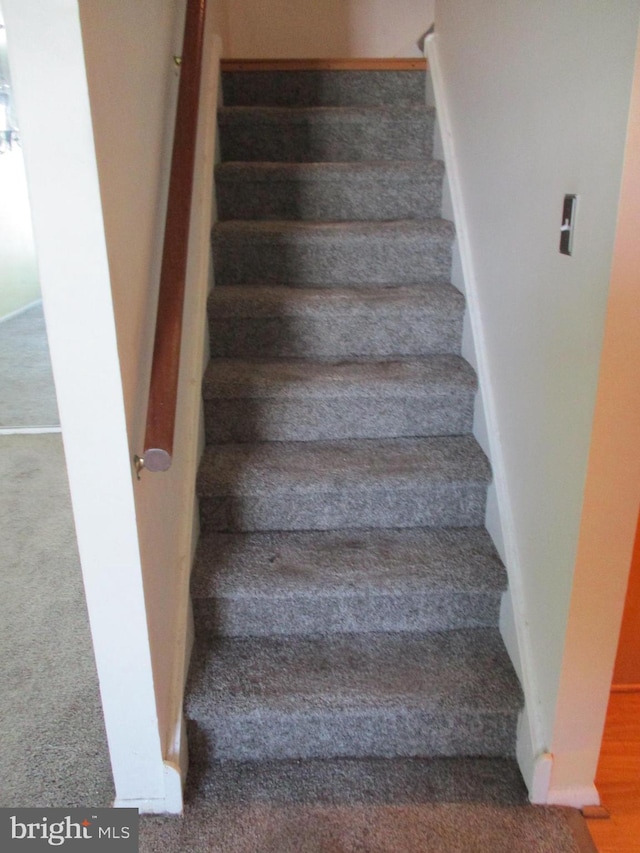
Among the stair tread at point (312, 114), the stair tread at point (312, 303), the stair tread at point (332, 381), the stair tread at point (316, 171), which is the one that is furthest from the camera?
the stair tread at point (312, 114)

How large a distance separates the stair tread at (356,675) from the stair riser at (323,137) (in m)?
1.68

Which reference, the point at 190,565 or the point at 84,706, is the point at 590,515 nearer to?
the point at 190,565

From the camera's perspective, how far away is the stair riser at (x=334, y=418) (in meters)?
1.78

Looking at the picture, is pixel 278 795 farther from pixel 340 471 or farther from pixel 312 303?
pixel 312 303

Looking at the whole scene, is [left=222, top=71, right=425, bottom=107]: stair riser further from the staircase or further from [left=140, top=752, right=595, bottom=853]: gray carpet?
[left=140, top=752, right=595, bottom=853]: gray carpet

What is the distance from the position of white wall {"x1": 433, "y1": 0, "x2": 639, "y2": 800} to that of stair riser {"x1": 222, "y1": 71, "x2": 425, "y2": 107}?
596 mm

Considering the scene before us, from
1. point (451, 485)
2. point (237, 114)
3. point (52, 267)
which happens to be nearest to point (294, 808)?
point (451, 485)

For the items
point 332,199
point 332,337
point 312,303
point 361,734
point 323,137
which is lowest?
point 361,734

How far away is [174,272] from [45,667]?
1.27m

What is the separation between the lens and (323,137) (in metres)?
2.27

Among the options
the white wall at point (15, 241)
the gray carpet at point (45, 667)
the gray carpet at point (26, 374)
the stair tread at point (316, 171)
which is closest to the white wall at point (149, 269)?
the gray carpet at point (45, 667)

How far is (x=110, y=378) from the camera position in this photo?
3.45 ft

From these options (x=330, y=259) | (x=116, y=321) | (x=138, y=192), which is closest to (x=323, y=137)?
(x=330, y=259)
